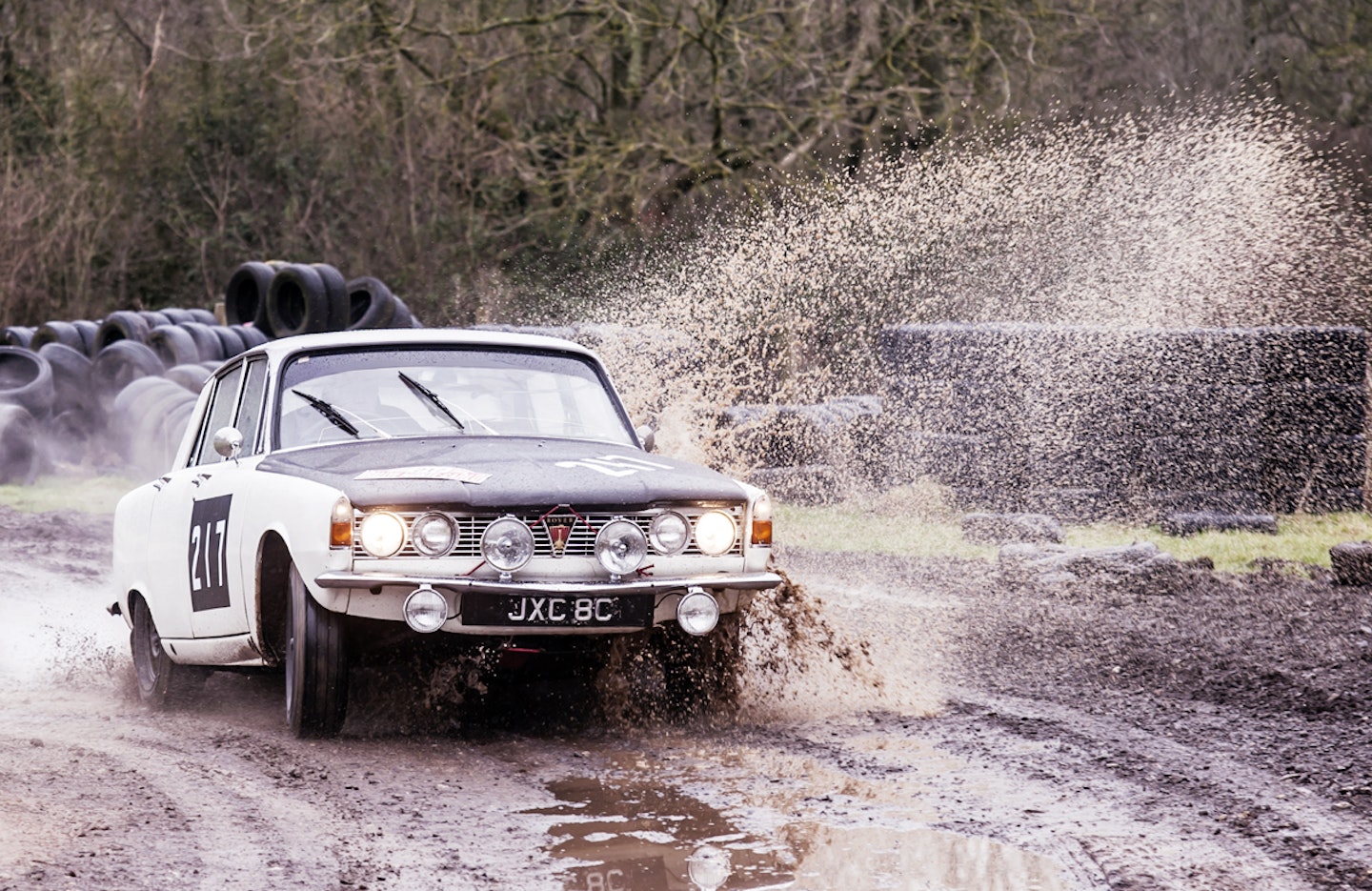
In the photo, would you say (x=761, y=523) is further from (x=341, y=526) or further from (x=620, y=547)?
(x=341, y=526)

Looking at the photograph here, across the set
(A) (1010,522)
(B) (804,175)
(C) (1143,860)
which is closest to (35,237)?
(B) (804,175)

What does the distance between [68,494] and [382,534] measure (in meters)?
13.6

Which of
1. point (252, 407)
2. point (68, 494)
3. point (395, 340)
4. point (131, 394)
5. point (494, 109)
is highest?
point (494, 109)

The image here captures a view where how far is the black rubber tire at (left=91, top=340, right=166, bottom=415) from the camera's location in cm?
2038

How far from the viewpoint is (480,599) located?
230 inches

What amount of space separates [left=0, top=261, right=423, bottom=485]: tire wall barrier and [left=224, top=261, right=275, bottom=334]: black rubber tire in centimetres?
2

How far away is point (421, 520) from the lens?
5918 mm

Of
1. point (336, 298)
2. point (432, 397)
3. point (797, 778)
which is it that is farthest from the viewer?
point (336, 298)

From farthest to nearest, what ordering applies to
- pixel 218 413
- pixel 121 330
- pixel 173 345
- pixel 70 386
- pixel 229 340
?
1. pixel 121 330
2. pixel 229 340
3. pixel 173 345
4. pixel 70 386
5. pixel 218 413

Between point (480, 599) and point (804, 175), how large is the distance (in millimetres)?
19237

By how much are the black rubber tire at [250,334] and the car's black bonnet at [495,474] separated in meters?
14.7

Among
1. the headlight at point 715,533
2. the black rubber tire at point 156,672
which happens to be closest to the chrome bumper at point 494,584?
the headlight at point 715,533

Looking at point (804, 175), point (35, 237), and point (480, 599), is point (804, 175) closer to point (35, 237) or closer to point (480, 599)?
point (35, 237)

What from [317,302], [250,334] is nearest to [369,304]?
[317,302]
